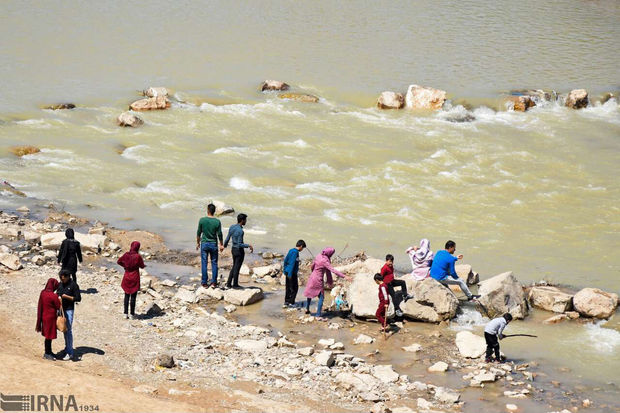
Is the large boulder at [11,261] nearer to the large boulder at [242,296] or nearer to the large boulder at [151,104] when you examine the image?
the large boulder at [242,296]

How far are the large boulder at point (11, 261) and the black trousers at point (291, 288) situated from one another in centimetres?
520

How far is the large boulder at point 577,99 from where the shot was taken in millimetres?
31703

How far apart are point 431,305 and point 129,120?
51.8ft

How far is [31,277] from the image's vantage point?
51.0ft

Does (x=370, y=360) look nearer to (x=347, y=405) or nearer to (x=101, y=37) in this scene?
(x=347, y=405)

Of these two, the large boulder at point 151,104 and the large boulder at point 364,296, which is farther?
the large boulder at point 151,104

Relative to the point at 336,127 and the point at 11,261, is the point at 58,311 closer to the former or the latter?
the point at 11,261

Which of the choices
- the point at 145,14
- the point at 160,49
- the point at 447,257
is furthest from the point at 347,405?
the point at 145,14

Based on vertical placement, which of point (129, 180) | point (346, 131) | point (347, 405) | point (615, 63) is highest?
point (615, 63)

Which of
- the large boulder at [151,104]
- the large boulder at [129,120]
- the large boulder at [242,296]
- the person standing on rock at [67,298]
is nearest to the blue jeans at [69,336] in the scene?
the person standing on rock at [67,298]

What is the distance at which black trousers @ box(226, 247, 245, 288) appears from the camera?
15914 millimetres

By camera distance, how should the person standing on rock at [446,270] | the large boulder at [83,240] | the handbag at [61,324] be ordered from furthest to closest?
the large boulder at [83,240], the person standing on rock at [446,270], the handbag at [61,324]

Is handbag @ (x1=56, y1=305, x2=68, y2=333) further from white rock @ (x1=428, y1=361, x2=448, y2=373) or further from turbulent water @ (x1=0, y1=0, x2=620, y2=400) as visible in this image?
turbulent water @ (x1=0, y1=0, x2=620, y2=400)

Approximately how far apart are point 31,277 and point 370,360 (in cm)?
663
